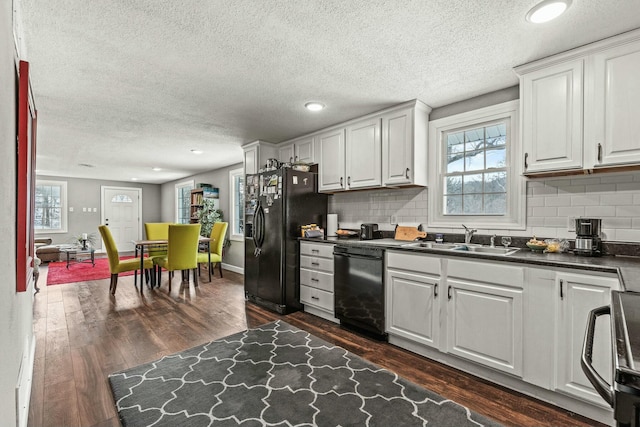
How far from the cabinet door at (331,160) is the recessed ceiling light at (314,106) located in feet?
1.92

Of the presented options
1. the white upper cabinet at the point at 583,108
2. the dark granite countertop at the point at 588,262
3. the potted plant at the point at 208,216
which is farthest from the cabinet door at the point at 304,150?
the potted plant at the point at 208,216

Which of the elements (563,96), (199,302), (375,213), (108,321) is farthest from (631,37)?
(108,321)

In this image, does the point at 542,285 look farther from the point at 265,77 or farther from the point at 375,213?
the point at 265,77

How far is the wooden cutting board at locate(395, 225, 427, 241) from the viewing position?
3.21 m

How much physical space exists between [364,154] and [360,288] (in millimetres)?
1484

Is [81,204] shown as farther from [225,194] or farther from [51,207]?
[225,194]

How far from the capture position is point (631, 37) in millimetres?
1900

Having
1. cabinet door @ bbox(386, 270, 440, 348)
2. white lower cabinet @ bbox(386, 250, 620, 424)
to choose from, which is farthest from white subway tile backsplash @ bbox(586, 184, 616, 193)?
cabinet door @ bbox(386, 270, 440, 348)

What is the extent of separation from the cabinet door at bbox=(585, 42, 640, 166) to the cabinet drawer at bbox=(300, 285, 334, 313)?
8.41 feet

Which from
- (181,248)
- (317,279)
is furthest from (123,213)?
(317,279)

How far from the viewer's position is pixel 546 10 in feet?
5.52

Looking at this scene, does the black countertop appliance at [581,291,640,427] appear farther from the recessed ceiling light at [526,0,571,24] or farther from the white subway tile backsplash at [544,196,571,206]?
the white subway tile backsplash at [544,196,571,206]

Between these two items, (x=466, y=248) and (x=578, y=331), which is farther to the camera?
(x=466, y=248)

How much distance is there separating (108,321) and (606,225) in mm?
4714
